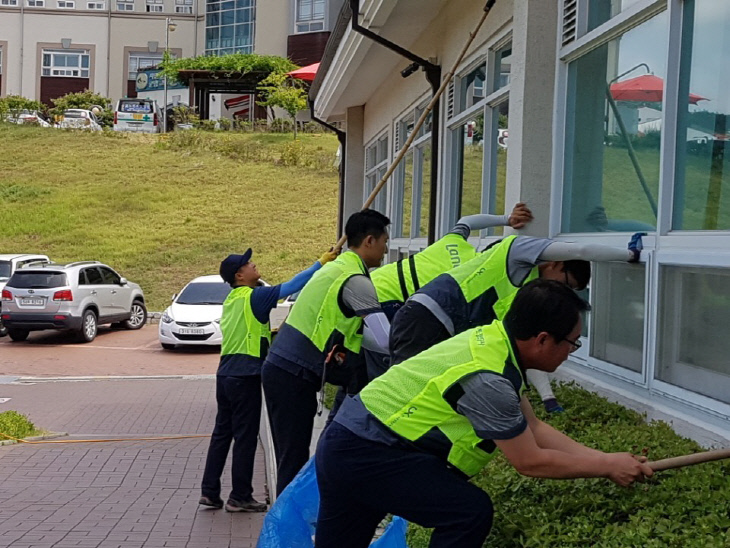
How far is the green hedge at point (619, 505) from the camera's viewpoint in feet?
11.1

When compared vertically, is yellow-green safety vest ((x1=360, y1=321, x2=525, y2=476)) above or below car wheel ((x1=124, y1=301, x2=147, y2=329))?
above

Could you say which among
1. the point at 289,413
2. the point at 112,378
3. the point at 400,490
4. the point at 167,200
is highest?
the point at 167,200

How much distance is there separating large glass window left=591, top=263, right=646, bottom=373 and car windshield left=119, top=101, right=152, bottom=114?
48400 millimetres

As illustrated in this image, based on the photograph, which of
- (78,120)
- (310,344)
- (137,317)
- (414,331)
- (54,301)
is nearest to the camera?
(414,331)

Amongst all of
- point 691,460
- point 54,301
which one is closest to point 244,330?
point 691,460

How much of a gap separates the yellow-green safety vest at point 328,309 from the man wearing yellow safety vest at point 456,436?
6.60 feet

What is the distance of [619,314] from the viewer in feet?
18.3

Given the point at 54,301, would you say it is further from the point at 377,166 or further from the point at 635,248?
the point at 635,248

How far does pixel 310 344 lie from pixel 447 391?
263 centimetres

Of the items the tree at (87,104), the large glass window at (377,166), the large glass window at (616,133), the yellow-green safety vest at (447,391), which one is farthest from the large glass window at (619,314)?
the tree at (87,104)

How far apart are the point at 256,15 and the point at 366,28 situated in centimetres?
4911

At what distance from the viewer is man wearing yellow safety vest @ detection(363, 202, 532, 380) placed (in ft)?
18.4

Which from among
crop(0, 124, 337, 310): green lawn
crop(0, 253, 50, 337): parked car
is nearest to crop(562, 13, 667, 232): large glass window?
crop(0, 253, 50, 337): parked car

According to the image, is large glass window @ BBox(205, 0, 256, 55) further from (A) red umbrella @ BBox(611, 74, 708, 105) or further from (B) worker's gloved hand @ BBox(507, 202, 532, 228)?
(A) red umbrella @ BBox(611, 74, 708, 105)
